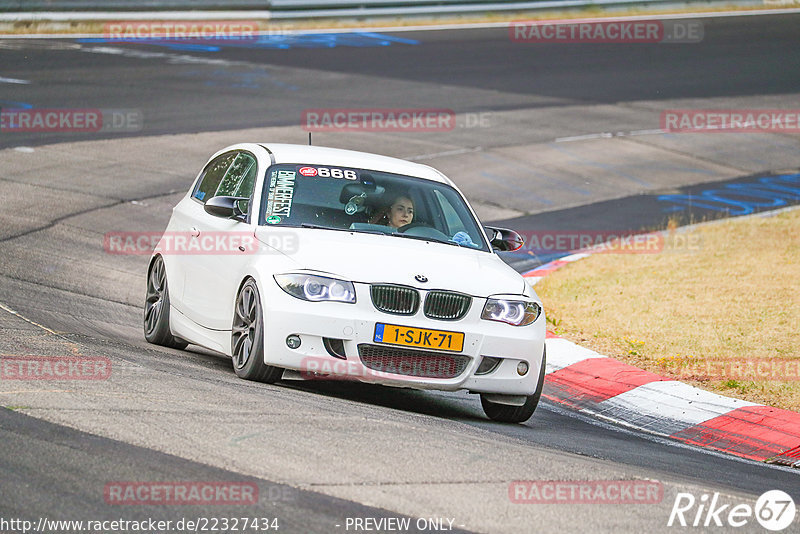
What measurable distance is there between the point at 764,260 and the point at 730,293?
6.28ft

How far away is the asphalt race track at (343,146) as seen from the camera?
5.69m

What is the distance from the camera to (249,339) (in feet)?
26.5

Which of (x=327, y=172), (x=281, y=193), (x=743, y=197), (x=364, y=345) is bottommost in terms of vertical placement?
(x=743, y=197)

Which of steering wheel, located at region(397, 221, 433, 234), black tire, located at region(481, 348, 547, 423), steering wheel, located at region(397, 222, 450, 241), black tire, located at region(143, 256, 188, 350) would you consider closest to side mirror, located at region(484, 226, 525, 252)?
steering wheel, located at region(397, 222, 450, 241)

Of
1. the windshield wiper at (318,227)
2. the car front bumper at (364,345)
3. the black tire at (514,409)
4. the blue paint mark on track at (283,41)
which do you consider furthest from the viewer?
the blue paint mark on track at (283,41)

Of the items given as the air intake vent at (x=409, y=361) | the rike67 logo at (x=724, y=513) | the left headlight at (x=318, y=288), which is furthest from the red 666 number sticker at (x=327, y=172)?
→ the rike67 logo at (x=724, y=513)

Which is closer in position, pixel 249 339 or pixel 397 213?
pixel 249 339

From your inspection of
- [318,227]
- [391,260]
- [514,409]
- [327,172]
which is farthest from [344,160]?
[514,409]

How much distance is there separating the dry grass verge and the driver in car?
2.67m

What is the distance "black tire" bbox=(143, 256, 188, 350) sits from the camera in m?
9.66

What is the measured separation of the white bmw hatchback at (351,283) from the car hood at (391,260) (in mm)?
12

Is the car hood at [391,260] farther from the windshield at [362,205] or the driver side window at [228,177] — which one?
the driver side window at [228,177]

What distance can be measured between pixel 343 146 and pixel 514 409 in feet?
39.4

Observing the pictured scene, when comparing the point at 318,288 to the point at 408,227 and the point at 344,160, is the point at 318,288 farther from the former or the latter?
the point at 344,160
